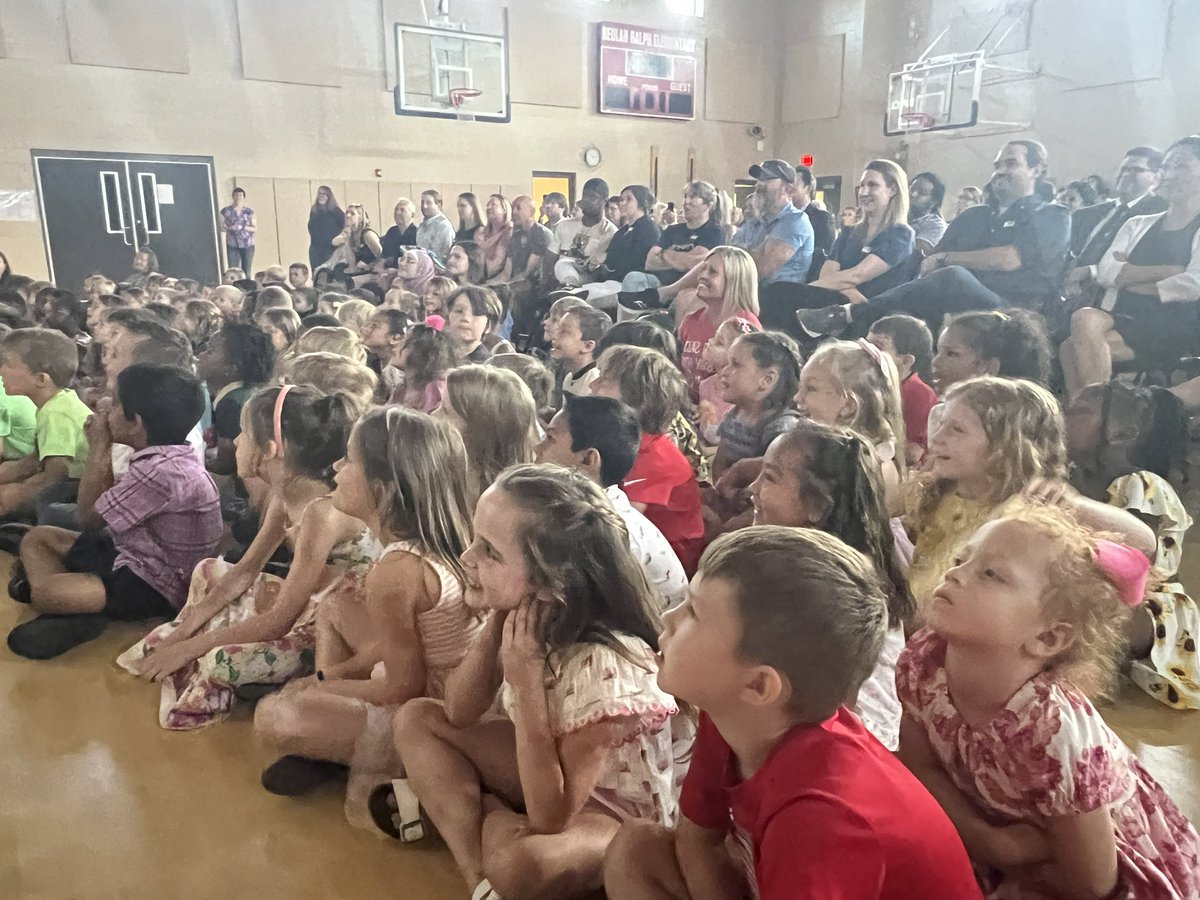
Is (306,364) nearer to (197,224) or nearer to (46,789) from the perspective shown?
(46,789)

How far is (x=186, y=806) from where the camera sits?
2.02 metres

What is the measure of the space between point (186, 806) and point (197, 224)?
10.2 metres

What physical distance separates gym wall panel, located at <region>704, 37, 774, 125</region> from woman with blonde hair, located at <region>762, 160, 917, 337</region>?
1023 cm

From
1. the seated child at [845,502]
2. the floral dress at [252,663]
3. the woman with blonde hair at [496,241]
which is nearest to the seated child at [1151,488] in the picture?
the seated child at [845,502]

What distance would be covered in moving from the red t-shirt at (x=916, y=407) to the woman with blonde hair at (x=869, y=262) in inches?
63.0

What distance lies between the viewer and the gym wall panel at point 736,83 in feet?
46.6

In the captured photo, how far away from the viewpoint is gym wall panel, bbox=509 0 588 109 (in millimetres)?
12375

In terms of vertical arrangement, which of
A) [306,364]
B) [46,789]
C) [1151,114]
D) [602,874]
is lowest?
[46,789]

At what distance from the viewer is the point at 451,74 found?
39.5 ft

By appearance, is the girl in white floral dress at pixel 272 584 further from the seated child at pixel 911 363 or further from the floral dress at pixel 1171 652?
the floral dress at pixel 1171 652

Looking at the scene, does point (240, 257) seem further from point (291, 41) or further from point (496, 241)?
point (496, 241)

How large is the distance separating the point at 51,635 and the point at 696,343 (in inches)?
115

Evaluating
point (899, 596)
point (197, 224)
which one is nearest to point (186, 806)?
point (899, 596)

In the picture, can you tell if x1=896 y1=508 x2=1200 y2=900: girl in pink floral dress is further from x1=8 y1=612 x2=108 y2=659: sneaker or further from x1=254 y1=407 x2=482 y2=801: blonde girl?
x1=8 y1=612 x2=108 y2=659: sneaker
